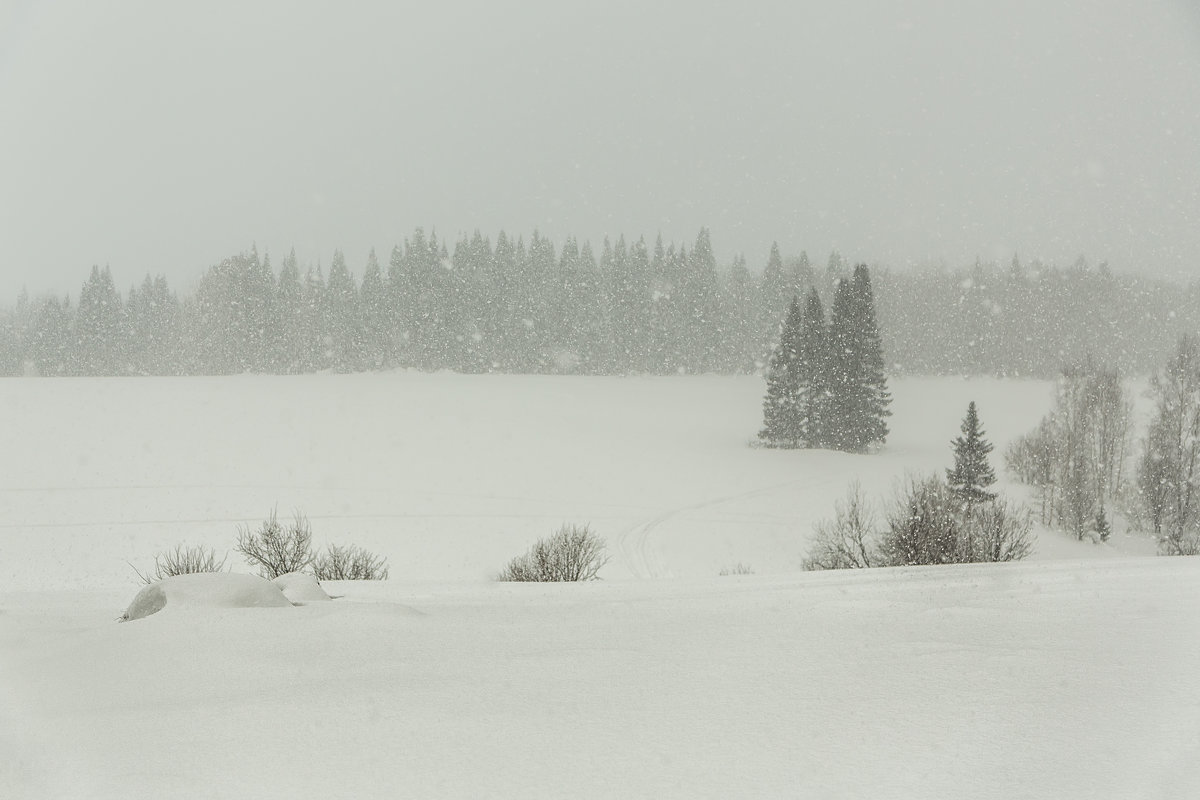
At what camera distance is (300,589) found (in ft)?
29.2

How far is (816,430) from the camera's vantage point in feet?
182

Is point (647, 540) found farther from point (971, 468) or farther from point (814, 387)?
point (814, 387)

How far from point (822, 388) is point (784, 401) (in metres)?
3.08

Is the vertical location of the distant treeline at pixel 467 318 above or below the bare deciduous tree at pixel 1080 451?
above

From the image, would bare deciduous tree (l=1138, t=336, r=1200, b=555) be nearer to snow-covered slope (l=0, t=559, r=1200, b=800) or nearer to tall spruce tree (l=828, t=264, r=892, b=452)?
tall spruce tree (l=828, t=264, r=892, b=452)

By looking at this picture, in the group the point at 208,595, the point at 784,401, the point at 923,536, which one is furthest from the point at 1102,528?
the point at 208,595

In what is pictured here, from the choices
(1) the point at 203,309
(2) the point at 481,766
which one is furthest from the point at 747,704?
(1) the point at 203,309

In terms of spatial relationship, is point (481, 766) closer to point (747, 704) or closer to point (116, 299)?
point (747, 704)

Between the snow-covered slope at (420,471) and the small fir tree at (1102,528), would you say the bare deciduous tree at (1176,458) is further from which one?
the snow-covered slope at (420,471)

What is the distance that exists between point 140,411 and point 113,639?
5234 centimetres

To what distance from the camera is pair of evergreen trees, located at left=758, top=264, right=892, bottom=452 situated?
2159 inches

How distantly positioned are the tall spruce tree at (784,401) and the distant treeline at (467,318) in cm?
2865

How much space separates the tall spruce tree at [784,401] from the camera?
54.7 m

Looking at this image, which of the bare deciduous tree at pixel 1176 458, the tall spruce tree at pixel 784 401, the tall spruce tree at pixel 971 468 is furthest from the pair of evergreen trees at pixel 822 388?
the bare deciduous tree at pixel 1176 458
